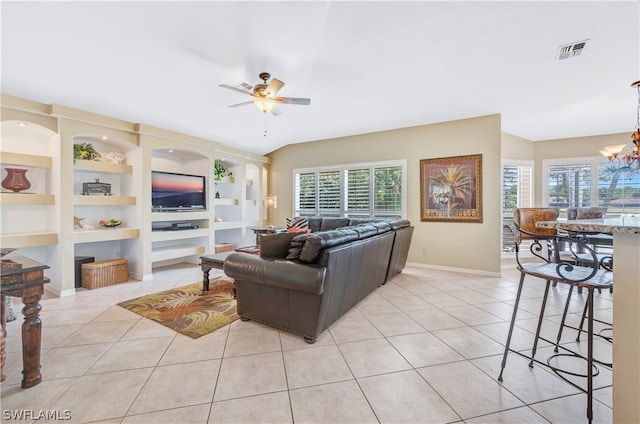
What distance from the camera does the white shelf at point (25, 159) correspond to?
3.22 metres

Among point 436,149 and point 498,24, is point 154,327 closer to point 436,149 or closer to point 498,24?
point 498,24

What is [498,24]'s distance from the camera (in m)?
2.52

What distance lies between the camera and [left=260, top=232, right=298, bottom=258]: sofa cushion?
2.55 metres

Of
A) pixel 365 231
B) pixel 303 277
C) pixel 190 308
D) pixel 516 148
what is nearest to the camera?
pixel 303 277

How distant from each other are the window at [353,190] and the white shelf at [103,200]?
346 centimetres

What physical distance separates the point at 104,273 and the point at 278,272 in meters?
3.25

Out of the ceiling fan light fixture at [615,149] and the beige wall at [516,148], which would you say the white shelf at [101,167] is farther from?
the ceiling fan light fixture at [615,149]

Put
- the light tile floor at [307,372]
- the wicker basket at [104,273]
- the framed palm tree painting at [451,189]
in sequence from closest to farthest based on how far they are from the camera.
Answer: the light tile floor at [307,372], the wicker basket at [104,273], the framed palm tree painting at [451,189]

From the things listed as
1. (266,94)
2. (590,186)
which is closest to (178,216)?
(266,94)

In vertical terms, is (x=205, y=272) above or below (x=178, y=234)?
below

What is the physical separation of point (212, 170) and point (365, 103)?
127 inches

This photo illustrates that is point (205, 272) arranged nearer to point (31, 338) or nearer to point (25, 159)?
point (31, 338)

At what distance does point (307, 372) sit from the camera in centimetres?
196

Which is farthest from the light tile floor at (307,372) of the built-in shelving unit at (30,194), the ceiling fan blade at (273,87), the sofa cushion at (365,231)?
the ceiling fan blade at (273,87)
